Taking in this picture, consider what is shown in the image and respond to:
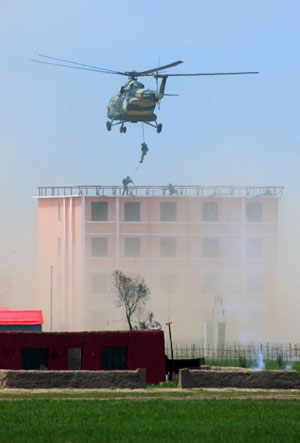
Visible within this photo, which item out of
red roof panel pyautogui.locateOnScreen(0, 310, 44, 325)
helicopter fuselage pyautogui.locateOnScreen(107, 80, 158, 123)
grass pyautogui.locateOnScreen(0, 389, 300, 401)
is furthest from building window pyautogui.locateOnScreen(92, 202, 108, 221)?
grass pyautogui.locateOnScreen(0, 389, 300, 401)

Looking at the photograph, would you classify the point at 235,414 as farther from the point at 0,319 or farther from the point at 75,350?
the point at 0,319

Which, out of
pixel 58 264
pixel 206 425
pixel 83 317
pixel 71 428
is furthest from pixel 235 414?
pixel 58 264

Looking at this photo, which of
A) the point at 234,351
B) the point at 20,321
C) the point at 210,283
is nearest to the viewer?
the point at 20,321

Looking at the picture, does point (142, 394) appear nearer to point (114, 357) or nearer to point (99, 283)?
point (114, 357)

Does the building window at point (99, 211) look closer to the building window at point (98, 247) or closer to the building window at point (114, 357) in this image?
the building window at point (98, 247)

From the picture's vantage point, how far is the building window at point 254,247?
117125 millimetres

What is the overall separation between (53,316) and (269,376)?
68149mm

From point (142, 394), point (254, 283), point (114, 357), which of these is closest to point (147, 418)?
point (142, 394)

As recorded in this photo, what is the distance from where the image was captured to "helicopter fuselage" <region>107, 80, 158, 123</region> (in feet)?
289

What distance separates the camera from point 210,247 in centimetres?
11588

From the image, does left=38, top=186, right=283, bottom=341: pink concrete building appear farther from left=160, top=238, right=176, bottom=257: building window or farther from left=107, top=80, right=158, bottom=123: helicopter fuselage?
left=107, top=80, right=158, bottom=123: helicopter fuselage

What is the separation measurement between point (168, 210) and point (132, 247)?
558 cm

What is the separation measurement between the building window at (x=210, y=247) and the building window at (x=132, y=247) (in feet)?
23.6

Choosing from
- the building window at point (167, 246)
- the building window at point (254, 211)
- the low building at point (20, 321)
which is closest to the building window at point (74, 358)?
the low building at point (20, 321)
